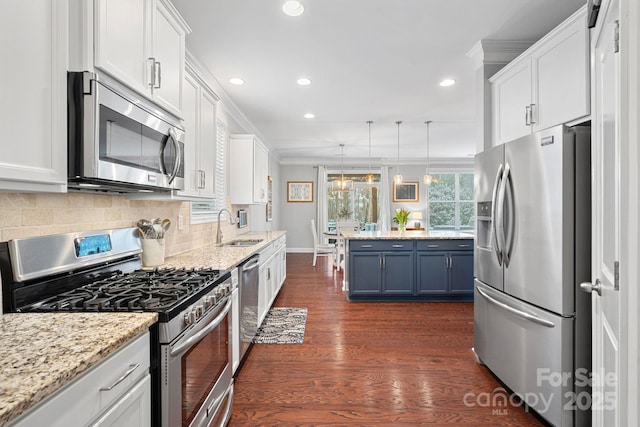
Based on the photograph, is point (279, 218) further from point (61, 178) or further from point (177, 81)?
point (61, 178)

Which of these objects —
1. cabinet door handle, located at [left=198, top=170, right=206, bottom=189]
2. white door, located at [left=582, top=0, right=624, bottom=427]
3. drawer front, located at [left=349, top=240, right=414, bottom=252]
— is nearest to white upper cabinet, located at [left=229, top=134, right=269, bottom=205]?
drawer front, located at [left=349, top=240, right=414, bottom=252]

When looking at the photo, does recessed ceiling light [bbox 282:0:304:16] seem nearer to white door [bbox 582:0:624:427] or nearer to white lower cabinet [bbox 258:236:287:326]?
white door [bbox 582:0:624:427]

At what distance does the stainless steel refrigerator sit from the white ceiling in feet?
3.54

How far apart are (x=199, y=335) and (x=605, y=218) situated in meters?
1.72

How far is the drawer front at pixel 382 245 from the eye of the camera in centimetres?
445

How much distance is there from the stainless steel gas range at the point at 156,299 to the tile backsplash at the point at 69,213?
75mm

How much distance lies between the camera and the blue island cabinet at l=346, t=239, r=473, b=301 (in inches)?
174

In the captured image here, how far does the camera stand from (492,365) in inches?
93.7

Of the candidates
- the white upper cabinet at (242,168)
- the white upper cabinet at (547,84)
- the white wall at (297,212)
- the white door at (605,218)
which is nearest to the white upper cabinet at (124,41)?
the white door at (605,218)

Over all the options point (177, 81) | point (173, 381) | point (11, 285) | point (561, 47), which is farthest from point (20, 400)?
point (561, 47)

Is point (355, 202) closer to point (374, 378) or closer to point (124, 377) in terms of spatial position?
point (374, 378)

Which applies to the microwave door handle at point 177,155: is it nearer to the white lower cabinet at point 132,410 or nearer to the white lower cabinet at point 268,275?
the white lower cabinet at point 132,410

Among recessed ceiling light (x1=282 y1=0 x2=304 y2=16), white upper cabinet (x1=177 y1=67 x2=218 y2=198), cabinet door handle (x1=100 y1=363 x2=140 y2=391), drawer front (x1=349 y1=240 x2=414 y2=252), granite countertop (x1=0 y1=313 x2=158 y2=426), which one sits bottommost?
cabinet door handle (x1=100 y1=363 x2=140 y2=391)

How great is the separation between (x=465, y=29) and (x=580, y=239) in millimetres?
1804
